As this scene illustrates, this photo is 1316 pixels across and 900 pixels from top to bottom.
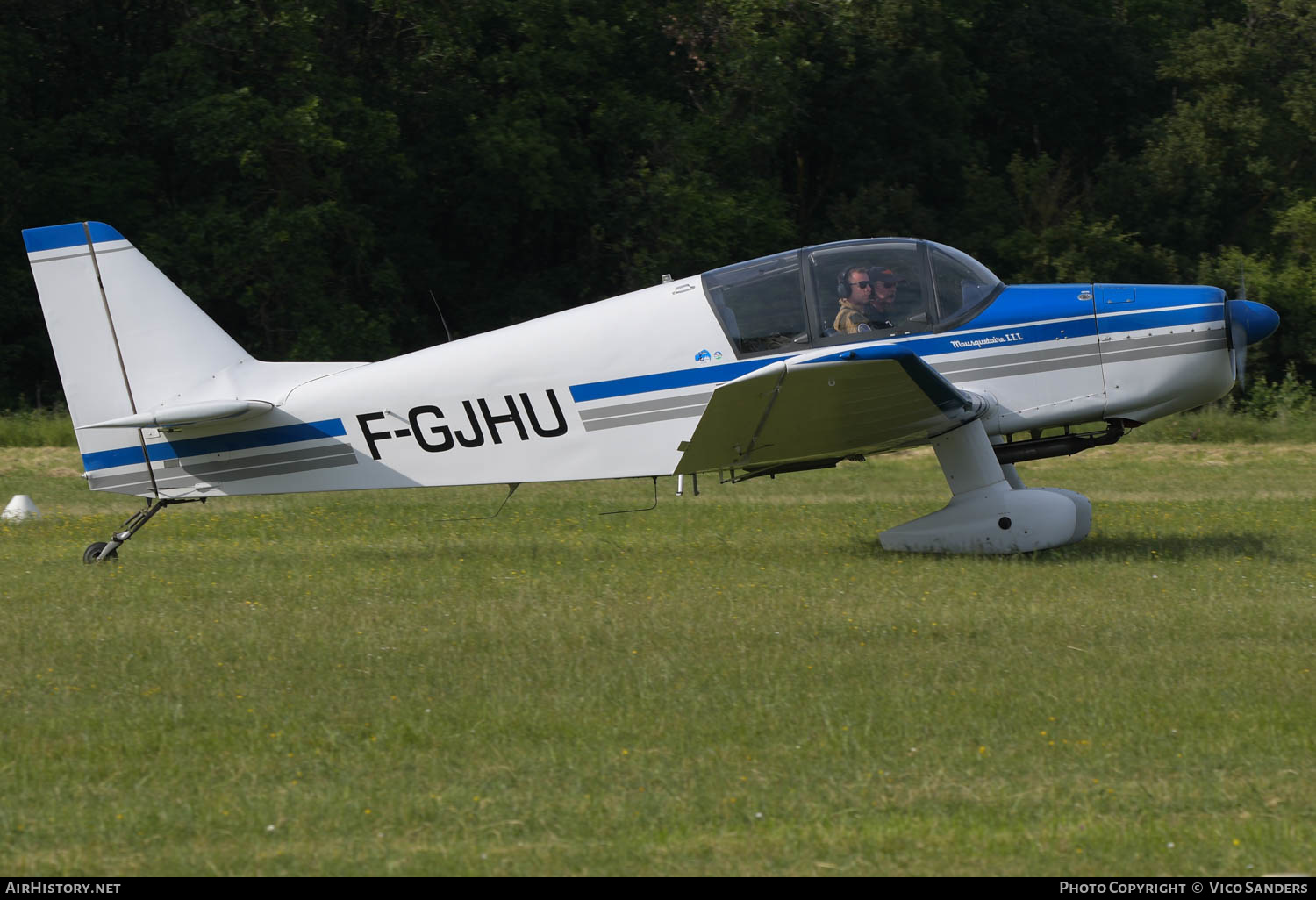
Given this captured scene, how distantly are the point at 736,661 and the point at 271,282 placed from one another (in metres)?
18.3

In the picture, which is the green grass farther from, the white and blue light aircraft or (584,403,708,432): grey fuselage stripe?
(584,403,708,432): grey fuselage stripe

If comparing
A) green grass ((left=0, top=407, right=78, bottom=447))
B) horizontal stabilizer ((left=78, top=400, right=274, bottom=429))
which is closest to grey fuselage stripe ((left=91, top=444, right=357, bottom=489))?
horizontal stabilizer ((left=78, top=400, right=274, bottom=429))

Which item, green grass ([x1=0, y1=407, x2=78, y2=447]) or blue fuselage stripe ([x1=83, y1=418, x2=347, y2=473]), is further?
green grass ([x1=0, y1=407, x2=78, y2=447])

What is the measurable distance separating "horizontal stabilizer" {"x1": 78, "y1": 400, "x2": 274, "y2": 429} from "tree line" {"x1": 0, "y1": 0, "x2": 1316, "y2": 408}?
45.0 ft

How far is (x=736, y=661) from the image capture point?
21.4ft

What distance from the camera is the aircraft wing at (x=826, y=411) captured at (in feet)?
26.7

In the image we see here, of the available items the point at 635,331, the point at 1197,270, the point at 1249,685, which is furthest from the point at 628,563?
the point at 1197,270

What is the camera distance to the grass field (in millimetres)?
4254

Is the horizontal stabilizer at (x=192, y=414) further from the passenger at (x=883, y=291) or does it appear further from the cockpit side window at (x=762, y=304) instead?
the passenger at (x=883, y=291)

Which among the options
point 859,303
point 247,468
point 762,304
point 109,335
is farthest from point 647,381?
point 109,335

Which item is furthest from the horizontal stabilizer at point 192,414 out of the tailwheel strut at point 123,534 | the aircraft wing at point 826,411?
the aircraft wing at point 826,411

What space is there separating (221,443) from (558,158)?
55.3 ft

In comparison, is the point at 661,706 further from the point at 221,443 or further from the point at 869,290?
the point at 221,443

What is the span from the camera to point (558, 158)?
82.9ft
